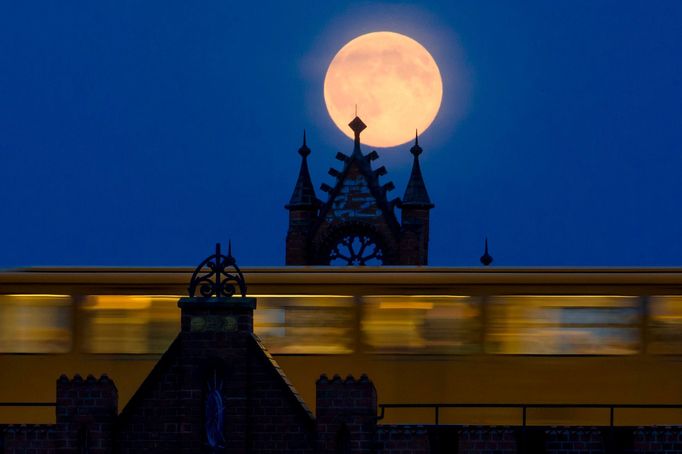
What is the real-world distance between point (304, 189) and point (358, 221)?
11.3 ft

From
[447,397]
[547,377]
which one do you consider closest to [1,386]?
[447,397]

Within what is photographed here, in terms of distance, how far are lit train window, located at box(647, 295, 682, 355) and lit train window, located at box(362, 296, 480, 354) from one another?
3278 mm

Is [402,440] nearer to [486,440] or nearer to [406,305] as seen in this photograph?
[486,440]

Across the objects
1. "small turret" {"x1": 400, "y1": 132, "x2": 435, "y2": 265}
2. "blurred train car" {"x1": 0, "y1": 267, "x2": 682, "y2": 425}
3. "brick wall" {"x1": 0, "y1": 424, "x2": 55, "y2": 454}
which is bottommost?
"brick wall" {"x1": 0, "y1": 424, "x2": 55, "y2": 454}

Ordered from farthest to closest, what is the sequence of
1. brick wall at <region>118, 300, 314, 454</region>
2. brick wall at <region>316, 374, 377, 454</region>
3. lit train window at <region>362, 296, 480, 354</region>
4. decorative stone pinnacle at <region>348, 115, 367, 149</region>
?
decorative stone pinnacle at <region>348, 115, 367, 149</region>, lit train window at <region>362, 296, 480, 354</region>, brick wall at <region>118, 300, 314, 454</region>, brick wall at <region>316, 374, 377, 454</region>

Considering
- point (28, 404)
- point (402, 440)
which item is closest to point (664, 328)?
point (402, 440)

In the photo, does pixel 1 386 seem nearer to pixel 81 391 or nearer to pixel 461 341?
pixel 81 391

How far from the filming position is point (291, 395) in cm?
2777

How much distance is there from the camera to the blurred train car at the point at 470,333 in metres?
29.7

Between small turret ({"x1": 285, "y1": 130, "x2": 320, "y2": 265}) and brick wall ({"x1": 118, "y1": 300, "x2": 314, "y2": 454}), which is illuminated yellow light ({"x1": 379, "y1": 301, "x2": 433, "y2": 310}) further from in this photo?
small turret ({"x1": 285, "y1": 130, "x2": 320, "y2": 265})

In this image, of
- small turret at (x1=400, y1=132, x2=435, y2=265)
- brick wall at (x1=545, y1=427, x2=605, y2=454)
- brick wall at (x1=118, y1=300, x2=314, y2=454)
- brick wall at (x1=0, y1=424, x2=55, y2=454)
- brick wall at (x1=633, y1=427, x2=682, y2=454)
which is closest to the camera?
brick wall at (x1=118, y1=300, x2=314, y2=454)

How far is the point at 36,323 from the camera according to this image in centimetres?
3034

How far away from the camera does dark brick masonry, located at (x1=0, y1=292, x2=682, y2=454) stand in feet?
90.0

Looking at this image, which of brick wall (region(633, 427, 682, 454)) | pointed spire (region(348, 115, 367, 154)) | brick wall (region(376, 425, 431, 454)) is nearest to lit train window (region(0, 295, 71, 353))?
brick wall (region(376, 425, 431, 454))
